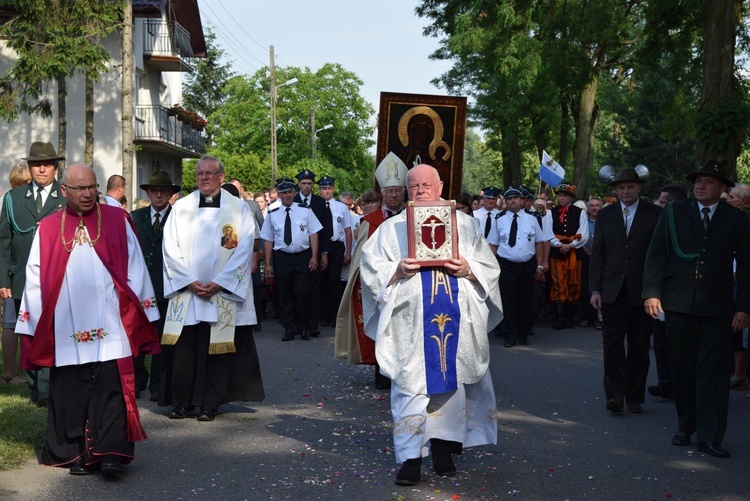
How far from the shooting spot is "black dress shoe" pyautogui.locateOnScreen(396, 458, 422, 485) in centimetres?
669

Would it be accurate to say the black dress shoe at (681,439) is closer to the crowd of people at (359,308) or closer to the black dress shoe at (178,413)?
the crowd of people at (359,308)

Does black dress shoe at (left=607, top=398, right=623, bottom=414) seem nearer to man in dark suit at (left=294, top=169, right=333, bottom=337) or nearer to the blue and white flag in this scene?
man in dark suit at (left=294, top=169, right=333, bottom=337)

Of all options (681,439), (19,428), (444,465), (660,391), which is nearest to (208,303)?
(19,428)

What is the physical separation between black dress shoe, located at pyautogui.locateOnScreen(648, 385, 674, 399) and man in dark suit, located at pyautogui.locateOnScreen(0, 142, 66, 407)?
18.5 ft

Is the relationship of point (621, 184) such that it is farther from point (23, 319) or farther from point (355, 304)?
point (23, 319)

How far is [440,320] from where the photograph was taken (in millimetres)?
7062

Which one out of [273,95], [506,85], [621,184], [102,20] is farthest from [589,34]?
[273,95]

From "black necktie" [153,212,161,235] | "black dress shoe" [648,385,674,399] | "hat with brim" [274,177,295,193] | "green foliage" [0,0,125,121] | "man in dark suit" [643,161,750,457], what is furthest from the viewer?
"green foliage" [0,0,125,121]

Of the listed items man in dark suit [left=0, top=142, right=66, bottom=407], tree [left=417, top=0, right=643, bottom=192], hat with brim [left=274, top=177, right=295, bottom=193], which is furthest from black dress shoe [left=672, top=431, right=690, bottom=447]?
tree [left=417, top=0, right=643, bottom=192]

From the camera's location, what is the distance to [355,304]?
34.1 feet

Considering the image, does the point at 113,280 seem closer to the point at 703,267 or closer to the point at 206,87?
the point at 703,267

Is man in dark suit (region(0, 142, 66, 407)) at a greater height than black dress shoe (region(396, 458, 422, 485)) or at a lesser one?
greater

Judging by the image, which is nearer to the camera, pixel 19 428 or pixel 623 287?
pixel 19 428

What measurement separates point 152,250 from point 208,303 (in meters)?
1.35
